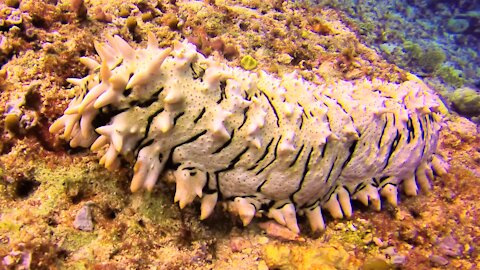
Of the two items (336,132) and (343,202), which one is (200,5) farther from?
(343,202)

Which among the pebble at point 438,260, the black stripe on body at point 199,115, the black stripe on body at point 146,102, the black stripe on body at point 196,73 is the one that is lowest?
the pebble at point 438,260

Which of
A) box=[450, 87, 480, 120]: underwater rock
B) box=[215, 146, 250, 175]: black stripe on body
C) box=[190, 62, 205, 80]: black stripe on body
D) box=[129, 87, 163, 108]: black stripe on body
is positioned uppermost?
box=[190, 62, 205, 80]: black stripe on body

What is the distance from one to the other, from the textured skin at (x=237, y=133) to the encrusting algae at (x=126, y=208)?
0.13 m

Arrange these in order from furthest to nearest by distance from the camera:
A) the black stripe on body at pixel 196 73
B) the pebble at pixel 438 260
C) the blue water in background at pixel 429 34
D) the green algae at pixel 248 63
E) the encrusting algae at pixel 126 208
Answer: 1. the blue water in background at pixel 429 34
2. the green algae at pixel 248 63
3. the pebble at pixel 438 260
4. the black stripe on body at pixel 196 73
5. the encrusting algae at pixel 126 208

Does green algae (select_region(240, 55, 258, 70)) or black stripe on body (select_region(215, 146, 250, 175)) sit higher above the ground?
green algae (select_region(240, 55, 258, 70))

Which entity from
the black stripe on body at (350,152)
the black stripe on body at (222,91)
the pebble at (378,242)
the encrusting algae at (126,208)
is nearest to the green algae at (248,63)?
the encrusting algae at (126,208)

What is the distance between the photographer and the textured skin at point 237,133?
2395 millimetres

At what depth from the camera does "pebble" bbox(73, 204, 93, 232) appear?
2.28 meters

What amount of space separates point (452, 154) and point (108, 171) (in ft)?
12.4

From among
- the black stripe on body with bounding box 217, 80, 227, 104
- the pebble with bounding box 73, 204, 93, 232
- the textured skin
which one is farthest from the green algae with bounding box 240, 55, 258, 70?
the pebble with bounding box 73, 204, 93, 232

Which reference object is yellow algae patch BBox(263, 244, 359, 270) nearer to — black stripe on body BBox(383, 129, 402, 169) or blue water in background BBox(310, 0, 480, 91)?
black stripe on body BBox(383, 129, 402, 169)

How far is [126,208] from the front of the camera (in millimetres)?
2523

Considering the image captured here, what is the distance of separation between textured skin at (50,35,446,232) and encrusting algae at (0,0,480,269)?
13cm

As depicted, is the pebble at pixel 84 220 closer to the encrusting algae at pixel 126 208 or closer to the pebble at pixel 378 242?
the encrusting algae at pixel 126 208
